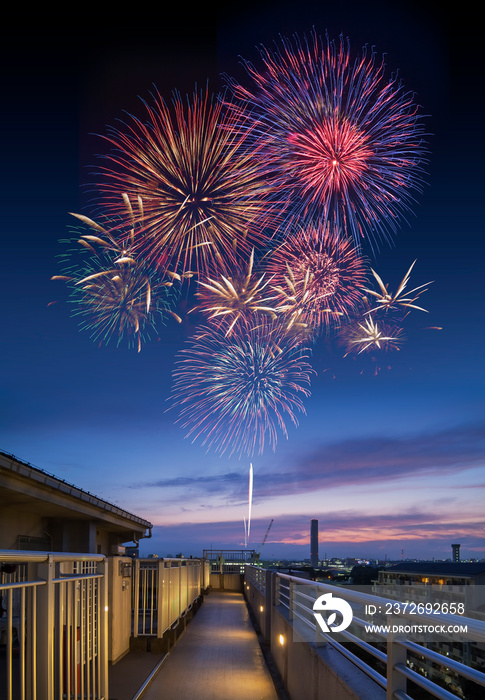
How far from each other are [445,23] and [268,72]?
860 centimetres

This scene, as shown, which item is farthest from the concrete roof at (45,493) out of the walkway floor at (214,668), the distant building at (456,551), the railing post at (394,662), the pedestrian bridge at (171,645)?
the distant building at (456,551)

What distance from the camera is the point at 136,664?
30.8 ft

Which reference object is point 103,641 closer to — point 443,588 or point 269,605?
point 269,605

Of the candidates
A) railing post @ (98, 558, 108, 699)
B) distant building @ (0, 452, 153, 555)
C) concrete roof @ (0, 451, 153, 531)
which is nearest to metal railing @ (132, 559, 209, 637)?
railing post @ (98, 558, 108, 699)

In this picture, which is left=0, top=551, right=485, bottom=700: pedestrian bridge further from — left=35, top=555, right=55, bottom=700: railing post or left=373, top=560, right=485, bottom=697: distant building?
left=373, top=560, right=485, bottom=697: distant building

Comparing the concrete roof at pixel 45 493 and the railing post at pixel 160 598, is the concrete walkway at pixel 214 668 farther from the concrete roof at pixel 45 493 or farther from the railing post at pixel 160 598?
the concrete roof at pixel 45 493

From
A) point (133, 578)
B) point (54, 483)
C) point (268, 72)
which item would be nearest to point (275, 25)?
point (268, 72)

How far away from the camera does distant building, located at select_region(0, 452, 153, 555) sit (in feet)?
68.7

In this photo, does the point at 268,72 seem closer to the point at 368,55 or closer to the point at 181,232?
the point at 368,55

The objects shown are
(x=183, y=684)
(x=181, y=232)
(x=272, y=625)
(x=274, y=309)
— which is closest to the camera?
(x=183, y=684)

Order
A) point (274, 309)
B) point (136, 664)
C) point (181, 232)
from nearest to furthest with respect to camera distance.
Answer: point (136, 664)
point (181, 232)
point (274, 309)

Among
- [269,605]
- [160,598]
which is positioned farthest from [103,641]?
[269,605]

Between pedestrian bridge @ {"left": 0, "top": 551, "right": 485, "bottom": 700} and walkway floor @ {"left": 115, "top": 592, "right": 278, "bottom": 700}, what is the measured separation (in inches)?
0.8

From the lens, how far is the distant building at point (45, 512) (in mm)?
20938
